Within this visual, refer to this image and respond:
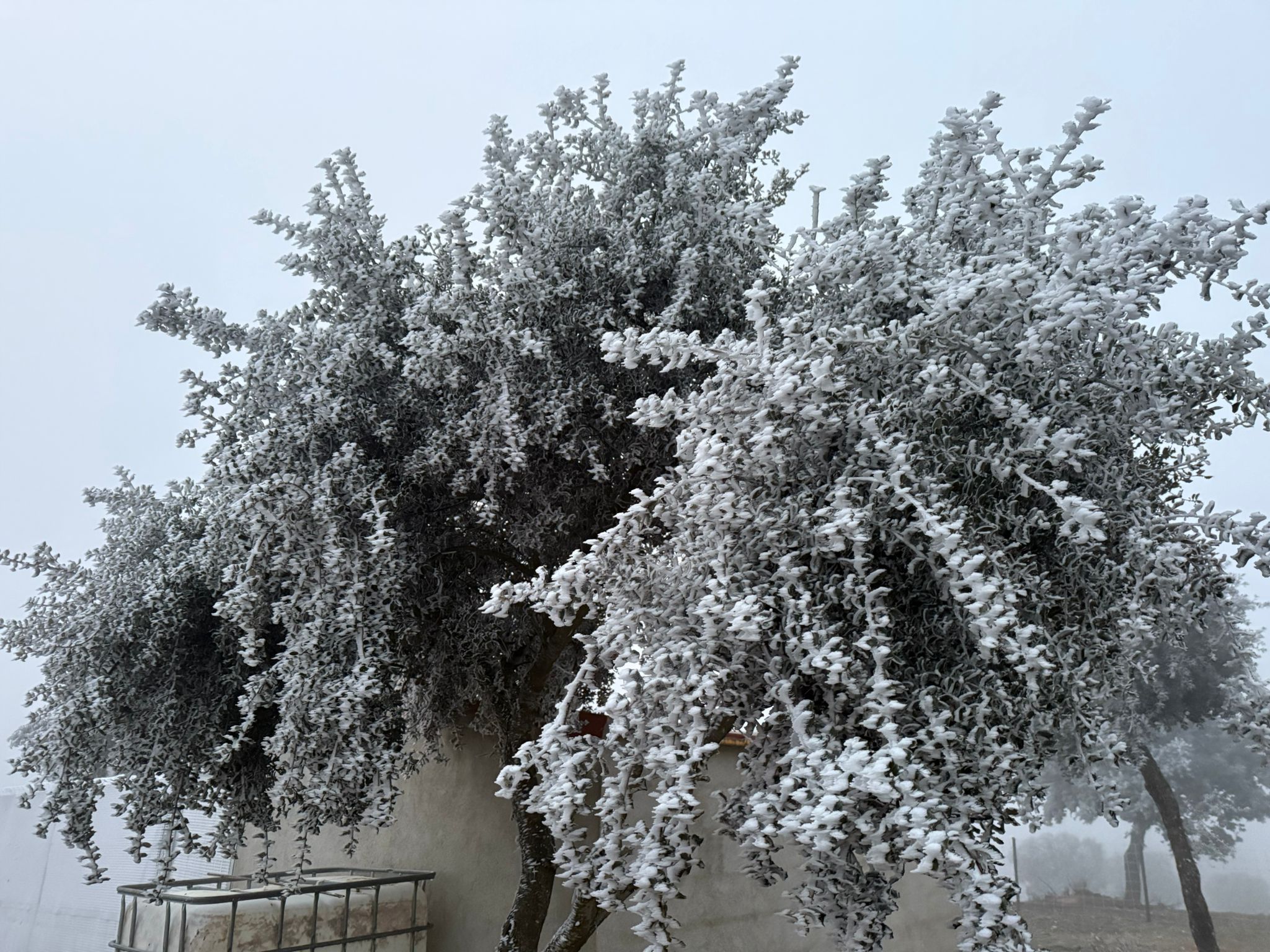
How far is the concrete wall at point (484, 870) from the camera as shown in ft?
20.6

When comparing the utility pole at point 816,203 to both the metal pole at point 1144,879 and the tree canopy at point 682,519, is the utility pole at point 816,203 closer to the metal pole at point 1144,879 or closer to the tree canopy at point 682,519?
the tree canopy at point 682,519

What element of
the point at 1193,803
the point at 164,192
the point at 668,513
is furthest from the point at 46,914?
the point at 1193,803

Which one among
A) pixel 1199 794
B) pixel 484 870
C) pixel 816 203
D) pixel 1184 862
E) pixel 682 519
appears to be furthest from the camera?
pixel 1199 794

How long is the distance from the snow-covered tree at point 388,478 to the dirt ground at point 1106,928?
12.2 m

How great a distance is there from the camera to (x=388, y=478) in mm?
4770

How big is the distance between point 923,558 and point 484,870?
4642mm

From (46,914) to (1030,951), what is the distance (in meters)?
8.64

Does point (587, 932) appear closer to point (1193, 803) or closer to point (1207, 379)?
point (1207, 379)

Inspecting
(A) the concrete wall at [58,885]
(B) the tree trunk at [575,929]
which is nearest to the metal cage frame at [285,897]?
(B) the tree trunk at [575,929]

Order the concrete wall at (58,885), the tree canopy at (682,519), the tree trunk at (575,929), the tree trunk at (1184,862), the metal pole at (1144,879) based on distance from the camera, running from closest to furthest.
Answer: the tree canopy at (682,519) < the tree trunk at (575,929) < the concrete wall at (58,885) < the tree trunk at (1184,862) < the metal pole at (1144,879)

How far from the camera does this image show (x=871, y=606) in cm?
294

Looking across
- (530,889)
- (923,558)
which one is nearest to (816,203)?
(923,558)

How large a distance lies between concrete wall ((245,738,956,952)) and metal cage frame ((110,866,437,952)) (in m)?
0.19

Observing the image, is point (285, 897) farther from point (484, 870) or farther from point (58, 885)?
point (58, 885)
